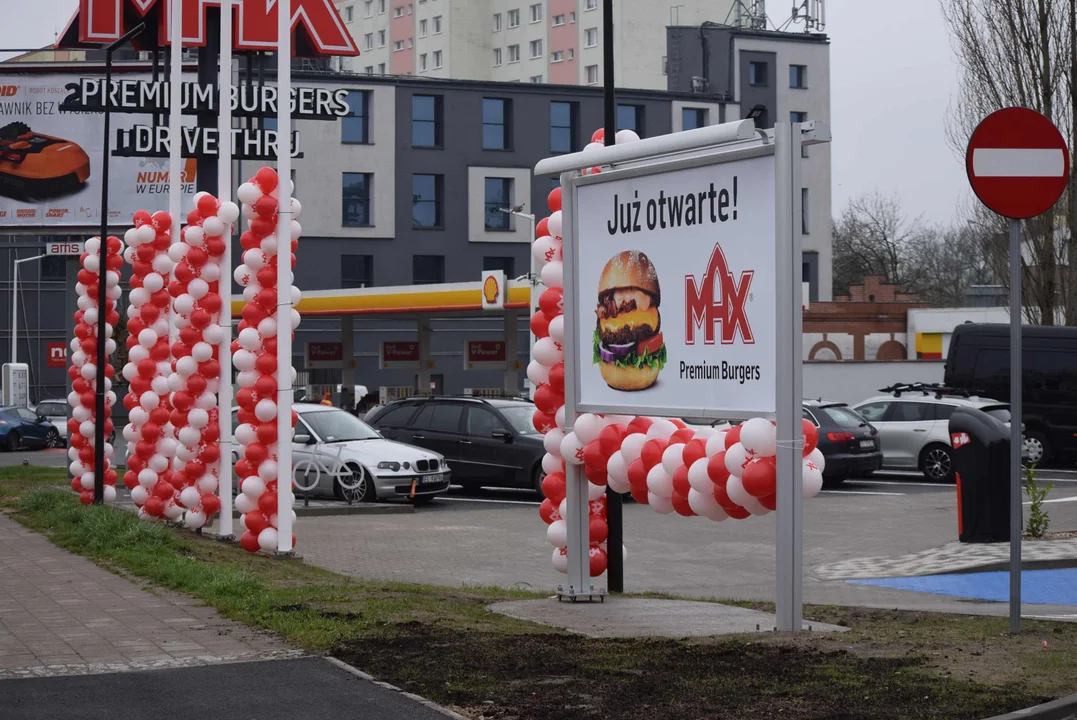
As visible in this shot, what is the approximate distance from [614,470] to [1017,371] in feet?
9.55

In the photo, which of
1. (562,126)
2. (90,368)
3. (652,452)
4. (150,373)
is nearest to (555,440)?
(652,452)

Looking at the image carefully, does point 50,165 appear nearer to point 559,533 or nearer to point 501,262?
point 559,533

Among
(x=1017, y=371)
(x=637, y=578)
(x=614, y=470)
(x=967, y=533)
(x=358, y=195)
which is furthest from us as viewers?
(x=358, y=195)

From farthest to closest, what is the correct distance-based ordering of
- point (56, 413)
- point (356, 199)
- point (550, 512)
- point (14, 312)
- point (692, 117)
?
1. point (692, 117)
2. point (356, 199)
3. point (14, 312)
4. point (56, 413)
5. point (550, 512)

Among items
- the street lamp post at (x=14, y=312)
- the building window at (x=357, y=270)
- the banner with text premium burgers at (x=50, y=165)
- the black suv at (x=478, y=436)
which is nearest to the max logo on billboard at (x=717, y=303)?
the black suv at (x=478, y=436)

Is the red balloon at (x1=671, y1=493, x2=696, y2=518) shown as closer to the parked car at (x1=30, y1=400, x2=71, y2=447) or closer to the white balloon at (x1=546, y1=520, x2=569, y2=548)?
the white balloon at (x1=546, y1=520, x2=569, y2=548)

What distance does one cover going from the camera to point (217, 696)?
6.99 meters

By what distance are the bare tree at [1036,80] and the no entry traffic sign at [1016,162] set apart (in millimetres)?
23333

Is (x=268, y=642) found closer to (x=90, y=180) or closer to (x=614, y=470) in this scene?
(x=614, y=470)

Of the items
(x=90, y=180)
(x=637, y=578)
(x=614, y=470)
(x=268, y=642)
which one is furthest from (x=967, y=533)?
(x=90, y=180)

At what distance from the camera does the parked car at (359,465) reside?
69.3 ft

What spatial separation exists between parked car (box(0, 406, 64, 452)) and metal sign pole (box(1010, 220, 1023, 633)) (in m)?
39.1

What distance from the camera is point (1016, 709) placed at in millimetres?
6285

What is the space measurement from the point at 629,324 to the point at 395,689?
3858mm
